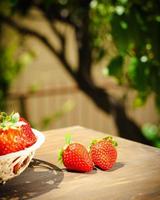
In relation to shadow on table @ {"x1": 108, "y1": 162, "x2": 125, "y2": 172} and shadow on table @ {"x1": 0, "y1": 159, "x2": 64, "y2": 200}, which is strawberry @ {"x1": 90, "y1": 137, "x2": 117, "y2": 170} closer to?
shadow on table @ {"x1": 108, "y1": 162, "x2": 125, "y2": 172}

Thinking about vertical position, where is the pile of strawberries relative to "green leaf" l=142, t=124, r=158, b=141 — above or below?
above

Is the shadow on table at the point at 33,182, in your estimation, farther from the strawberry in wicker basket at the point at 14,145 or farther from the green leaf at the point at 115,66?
the green leaf at the point at 115,66

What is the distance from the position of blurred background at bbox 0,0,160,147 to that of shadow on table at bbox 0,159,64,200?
1.93ft

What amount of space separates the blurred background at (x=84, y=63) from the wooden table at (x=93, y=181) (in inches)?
23.2

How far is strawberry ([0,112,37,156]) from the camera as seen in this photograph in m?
1.43

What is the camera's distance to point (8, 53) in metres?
5.17

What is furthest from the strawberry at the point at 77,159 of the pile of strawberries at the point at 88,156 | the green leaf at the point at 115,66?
the green leaf at the point at 115,66

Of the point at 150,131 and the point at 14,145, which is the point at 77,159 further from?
the point at 150,131

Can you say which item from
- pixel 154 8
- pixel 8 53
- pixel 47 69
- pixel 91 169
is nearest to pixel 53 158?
pixel 91 169

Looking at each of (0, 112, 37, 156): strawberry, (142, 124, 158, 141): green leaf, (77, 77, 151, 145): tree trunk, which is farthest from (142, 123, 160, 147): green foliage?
(0, 112, 37, 156): strawberry

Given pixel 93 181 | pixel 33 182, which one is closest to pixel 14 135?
pixel 33 182

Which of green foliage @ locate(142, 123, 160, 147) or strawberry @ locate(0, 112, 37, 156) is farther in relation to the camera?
green foliage @ locate(142, 123, 160, 147)

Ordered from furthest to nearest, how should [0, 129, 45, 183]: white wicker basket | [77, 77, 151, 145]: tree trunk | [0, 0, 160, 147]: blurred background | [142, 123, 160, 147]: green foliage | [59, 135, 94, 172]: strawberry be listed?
1. [142, 123, 160, 147]: green foliage
2. [77, 77, 151, 145]: tree trunk
3. [0, 0, 160, 147]: blurred background
4. [59, 135, 94, 172]: strawberry
5. [0, 129, 45, 183]: white wicker basket

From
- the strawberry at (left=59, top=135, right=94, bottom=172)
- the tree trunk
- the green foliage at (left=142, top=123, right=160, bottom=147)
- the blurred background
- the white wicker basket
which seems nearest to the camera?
the white wicker basket
